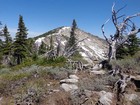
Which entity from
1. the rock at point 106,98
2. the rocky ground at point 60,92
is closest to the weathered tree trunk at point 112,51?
the rocky ground at point 60,92

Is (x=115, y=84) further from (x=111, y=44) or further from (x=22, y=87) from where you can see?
(x=111, y=44)

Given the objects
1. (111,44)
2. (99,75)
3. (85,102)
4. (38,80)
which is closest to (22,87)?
(38,80)

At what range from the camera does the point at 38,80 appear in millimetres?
10078

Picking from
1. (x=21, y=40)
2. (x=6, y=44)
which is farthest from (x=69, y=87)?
(x=6, y=44)

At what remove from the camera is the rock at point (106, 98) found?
723 cm

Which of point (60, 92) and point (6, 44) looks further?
point (6, 44)

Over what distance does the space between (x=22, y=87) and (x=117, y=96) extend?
3.93 m

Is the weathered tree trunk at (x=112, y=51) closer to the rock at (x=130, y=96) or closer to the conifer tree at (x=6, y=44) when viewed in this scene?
the rock at (x=130, y=96)

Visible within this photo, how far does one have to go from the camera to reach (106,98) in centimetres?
742

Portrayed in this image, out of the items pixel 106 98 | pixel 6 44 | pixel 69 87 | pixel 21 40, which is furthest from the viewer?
pixel 6 44

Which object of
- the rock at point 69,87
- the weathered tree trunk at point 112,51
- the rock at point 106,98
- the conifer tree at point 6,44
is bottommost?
the rock at point 106,98

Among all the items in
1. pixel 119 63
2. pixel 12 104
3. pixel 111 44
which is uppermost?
pixel 111 44

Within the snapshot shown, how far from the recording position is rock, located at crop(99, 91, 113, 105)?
23.7ft

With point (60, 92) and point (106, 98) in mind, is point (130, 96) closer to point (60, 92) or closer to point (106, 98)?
point (106, 98)
